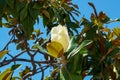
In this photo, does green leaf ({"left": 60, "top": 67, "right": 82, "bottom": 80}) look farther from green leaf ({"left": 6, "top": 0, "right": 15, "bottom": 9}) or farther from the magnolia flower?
green leaf ({"left": 6, "top": 0, "right": 15, "bottom": 9})

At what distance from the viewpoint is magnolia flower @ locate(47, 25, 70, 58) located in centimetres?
152

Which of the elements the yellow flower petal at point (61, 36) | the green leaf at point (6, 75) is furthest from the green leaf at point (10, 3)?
the yellow flower petal at point (61, 36)

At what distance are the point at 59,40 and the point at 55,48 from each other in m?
0.08

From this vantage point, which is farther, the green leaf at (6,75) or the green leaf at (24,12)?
the green leaf at (24,12)

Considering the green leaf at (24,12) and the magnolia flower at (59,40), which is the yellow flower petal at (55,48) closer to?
the magnolia flower at (59,40)

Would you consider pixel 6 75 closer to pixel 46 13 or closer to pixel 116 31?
pixel 116 31

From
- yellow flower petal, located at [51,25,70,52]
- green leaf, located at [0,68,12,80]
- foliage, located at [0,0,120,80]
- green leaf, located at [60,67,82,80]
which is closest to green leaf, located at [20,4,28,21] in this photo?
foliage, located at [0,0,120,80]

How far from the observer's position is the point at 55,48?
63.0 inches

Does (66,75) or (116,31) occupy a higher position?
(116,31)

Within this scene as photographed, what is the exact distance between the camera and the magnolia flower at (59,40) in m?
1.52

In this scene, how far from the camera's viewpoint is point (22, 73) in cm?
352

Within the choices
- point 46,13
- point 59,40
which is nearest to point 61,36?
point 59,40

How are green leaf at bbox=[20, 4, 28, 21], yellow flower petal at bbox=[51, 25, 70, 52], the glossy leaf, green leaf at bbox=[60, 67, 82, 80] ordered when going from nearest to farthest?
yellow flower petal at bbox=[51, 25, 70, 52], green leaf at bbox=[60, 67, 82, 80], the glossy leaf, green leaf at bbox=[20, 4, 28, 21]

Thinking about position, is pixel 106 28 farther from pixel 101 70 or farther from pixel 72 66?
pixel 72 66
